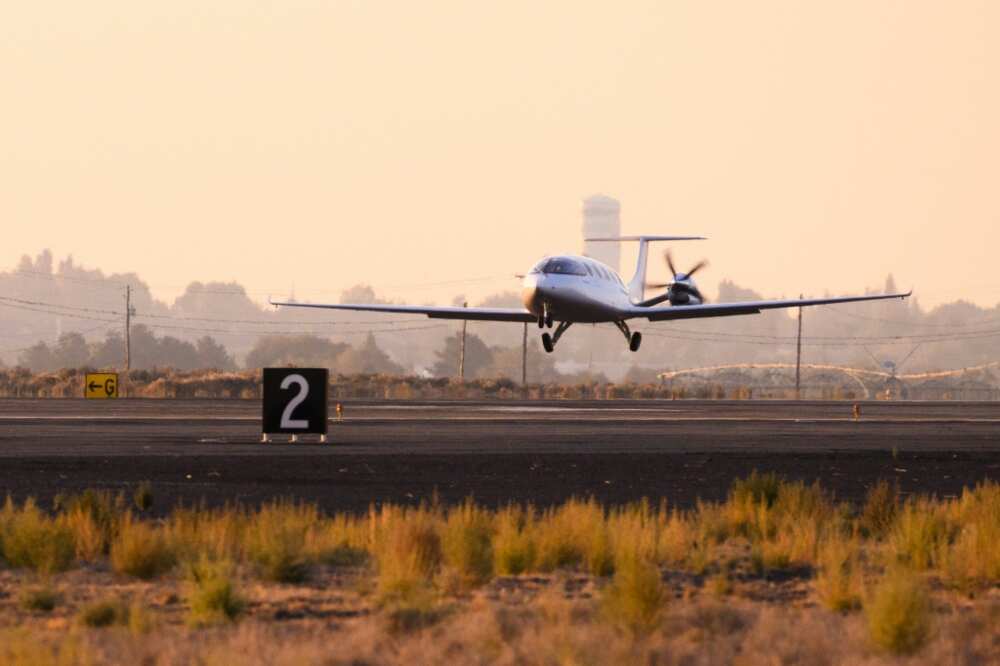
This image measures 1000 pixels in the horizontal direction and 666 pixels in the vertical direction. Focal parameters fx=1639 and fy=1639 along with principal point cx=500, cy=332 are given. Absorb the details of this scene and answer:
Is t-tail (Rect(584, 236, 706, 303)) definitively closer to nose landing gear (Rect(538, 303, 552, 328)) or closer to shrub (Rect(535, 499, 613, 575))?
nose landing gear (Rect(538, 303, 552, 328))

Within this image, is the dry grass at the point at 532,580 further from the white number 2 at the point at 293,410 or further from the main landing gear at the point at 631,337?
the main landing gear at the point at 631,337

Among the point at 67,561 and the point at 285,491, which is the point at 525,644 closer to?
the point at 67,561

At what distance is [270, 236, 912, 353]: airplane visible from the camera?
5912 centimetres

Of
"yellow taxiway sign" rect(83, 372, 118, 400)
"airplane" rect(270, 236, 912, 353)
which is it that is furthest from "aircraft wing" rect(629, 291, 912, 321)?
"yellow taxiway sign" rect(83, 372, 118, 400)

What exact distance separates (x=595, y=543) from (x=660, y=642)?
4.89 m

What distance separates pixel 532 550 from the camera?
63.9ft

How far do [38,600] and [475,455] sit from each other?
74.6 feet

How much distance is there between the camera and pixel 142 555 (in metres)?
18.4

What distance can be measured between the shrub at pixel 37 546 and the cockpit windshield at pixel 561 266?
131 feet

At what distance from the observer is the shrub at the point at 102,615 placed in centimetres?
1529

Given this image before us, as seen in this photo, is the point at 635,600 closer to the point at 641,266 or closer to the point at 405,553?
the point at 405,553

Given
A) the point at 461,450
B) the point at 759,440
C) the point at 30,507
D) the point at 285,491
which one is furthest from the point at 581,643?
the point at 759,440

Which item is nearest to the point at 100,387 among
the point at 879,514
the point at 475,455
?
the point at 475,455

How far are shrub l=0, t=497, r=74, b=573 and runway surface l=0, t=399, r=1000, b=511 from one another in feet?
20.6
